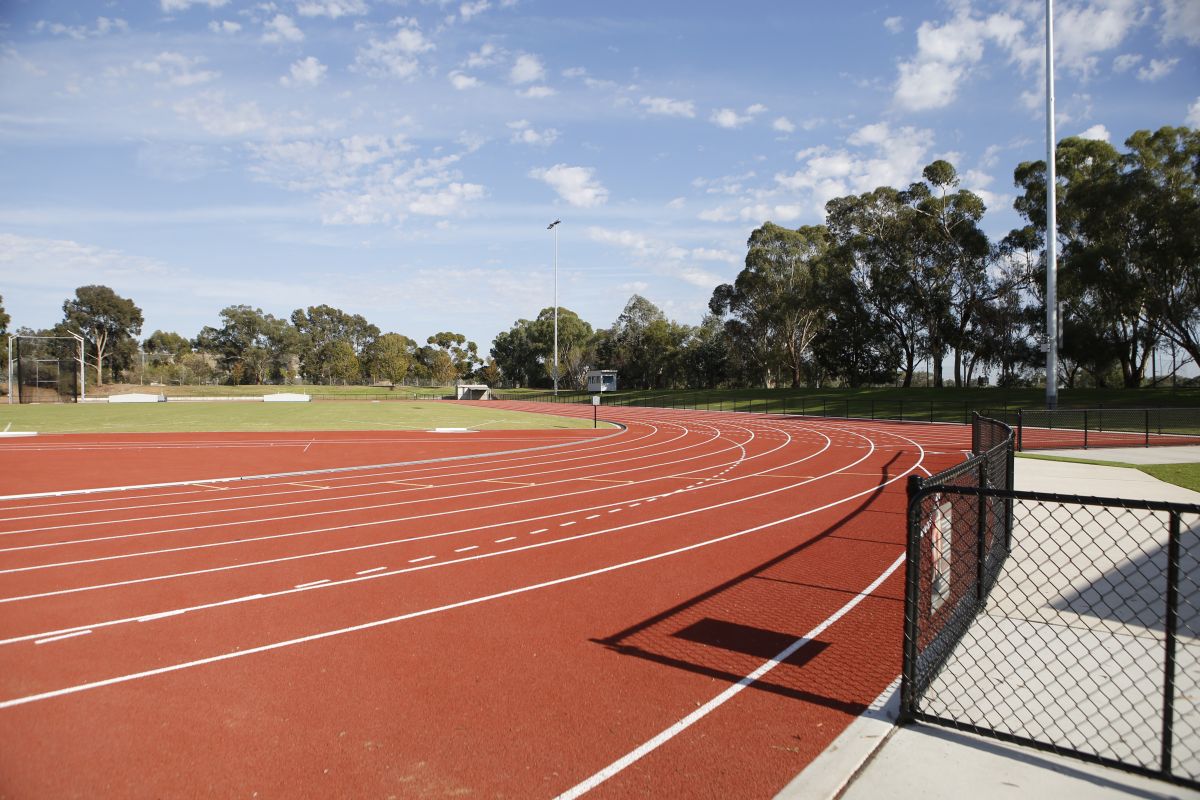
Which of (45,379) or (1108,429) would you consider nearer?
(1108,429)

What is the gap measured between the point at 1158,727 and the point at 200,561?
9712 millimetres

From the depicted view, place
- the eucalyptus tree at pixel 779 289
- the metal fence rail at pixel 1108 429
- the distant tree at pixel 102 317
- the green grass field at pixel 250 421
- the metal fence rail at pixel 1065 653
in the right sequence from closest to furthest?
the metal fence rail at pixel 1065 653
the metal fence rail at pixel 1108 429
the green grass field at pixel 250 421
the eucalyptus tree at pixel 779 289
the distant tree at pixel 102 317

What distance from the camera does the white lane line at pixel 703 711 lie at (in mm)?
3807

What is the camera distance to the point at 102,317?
4099 inches

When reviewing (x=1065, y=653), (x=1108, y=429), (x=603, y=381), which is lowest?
(x=1108, y=429)

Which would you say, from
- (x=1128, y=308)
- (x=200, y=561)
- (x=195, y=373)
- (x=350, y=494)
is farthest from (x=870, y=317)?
(x=195, y=373)

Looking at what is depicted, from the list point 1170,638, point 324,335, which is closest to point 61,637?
point 1170,638

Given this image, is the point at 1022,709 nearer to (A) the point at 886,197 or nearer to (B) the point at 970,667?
(B) the point at 970,667

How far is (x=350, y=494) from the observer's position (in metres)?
14.5

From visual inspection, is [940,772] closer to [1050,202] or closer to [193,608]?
[193,608]

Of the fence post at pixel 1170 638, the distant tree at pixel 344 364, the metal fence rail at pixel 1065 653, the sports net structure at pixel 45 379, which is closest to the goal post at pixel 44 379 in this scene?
the sports net structure at pixel 45 379

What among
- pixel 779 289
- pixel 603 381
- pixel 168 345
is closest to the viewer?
pixel 779 289

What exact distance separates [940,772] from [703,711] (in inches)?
58.0

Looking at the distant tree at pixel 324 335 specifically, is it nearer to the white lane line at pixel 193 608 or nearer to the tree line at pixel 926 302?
the tree line at pixel 926 302
